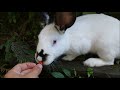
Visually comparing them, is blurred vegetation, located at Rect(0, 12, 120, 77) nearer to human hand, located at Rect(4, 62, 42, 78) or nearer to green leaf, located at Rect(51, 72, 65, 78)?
green leaf, located at Rect(51, 72, 65, 78)

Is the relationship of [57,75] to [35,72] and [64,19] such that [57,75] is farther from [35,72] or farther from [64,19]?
[64,19]

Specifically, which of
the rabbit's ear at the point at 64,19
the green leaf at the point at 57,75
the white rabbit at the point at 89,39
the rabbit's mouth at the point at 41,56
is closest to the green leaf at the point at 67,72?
the green leaf at the point at 57,75

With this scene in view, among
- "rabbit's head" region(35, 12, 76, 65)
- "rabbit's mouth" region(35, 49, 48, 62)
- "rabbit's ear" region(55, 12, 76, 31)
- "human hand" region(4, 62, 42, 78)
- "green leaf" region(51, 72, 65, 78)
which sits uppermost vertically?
"rabbit's ear" region(55, 12, 76, 31)

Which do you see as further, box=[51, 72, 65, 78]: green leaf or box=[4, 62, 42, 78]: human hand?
box=[51, 72, 65, 78]: green leaf

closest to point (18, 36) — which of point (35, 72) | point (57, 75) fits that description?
point (57, 75)

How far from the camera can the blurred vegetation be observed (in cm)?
477

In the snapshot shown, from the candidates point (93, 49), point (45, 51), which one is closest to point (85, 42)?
point (93, 49)

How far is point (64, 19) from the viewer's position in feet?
13.8

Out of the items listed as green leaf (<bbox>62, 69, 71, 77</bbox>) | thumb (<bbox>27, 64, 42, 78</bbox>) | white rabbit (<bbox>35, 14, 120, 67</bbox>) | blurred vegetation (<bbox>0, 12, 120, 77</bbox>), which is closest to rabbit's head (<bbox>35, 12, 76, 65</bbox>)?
white rabbit (<bbox>35, 14, 120, 67</bbox>)

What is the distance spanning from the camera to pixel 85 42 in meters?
4.43

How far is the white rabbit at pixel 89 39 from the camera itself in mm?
4281

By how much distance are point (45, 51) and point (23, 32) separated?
4.38 ft

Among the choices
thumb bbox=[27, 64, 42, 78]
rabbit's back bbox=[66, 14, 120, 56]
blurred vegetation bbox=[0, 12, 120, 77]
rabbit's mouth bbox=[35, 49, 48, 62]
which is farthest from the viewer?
blurred vegetation bbox=[0, 12, 120, 77]

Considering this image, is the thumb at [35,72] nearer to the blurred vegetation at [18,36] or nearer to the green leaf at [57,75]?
the green leaf at [57,75]
